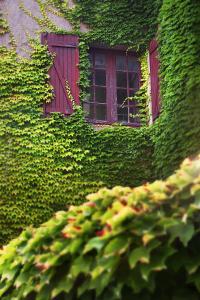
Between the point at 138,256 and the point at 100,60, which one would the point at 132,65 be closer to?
the point at 100,60

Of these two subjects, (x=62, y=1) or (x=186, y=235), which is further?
(x=62, y=1)

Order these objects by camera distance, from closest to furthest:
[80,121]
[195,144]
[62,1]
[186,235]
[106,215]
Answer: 1. [186,235]
2. [106,215]
3. [195,144]
4. [80,121]
5. [62,1]

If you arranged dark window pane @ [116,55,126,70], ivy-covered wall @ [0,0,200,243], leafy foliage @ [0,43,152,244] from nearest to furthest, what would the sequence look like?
ivy-covered wall @ [0,0,200,243], leafy foliage @ [0,43,152,244], dark window pane @ [116,55,126,70]

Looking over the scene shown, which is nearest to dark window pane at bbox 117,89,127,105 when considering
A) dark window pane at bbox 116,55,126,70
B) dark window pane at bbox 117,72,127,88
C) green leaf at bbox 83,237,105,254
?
dark window pane at bbox 117,72,127,88

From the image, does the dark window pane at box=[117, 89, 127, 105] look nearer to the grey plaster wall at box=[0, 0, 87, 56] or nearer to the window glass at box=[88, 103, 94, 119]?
the window glass at box=[88, 103, 94, 119]

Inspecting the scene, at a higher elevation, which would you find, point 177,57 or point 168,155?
point 177,57

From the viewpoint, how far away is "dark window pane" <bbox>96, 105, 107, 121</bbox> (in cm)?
1059

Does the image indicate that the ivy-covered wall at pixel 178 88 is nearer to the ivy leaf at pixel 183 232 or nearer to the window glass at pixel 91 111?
the window glass at pixel 91 111

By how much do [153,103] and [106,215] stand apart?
7022 millimetres

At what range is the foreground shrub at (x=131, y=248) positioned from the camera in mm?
3402

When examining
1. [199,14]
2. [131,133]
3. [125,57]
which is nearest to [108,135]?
[131,133]

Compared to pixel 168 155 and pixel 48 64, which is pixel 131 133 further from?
pixel 48 64

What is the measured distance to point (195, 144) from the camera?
8.89 m

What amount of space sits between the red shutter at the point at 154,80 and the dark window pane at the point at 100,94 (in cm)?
92
